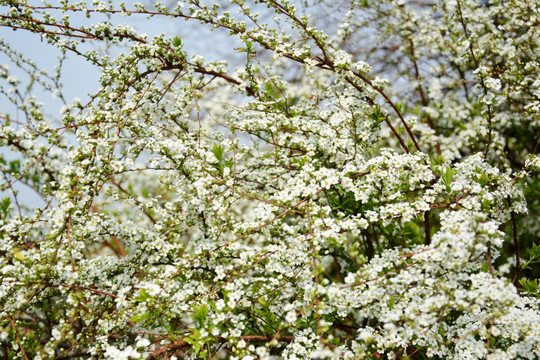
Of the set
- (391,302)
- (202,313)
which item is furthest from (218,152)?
(391,302)

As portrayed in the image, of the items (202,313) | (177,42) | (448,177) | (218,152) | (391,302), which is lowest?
(391,302)

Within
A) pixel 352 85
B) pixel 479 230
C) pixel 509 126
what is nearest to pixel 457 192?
pixel 479 230

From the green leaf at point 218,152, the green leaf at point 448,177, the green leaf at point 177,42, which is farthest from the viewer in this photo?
the green leaf at point 177,42

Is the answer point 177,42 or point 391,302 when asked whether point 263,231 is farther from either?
point 177,42

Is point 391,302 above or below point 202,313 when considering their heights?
below

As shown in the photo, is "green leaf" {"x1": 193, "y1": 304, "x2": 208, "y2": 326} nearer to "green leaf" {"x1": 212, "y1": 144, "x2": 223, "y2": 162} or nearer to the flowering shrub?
the flowering shrub

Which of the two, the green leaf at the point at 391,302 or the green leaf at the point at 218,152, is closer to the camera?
the green leaf at the point at 391,302

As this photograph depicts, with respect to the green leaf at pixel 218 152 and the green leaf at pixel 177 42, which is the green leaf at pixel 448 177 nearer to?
the green leaf at pixel 218 152

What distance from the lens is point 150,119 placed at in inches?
133

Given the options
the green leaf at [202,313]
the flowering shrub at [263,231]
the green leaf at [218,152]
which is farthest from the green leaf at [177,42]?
the green leaf at [202,313]

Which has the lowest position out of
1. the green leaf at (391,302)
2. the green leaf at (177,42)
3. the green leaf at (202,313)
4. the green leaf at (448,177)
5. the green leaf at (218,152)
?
the green leaf at (391,302)

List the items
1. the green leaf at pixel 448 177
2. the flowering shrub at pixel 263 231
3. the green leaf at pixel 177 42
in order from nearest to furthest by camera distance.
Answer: the flowering shrub at pixel 263 231 < the green leaf at pixel 448 177 < the green leaf at pixel 177 42

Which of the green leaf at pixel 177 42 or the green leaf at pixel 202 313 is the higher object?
the green leaf at pixel 177 42

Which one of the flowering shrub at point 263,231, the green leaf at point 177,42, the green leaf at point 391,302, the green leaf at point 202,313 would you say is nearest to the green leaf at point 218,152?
the flowering shrub at point 263,231
